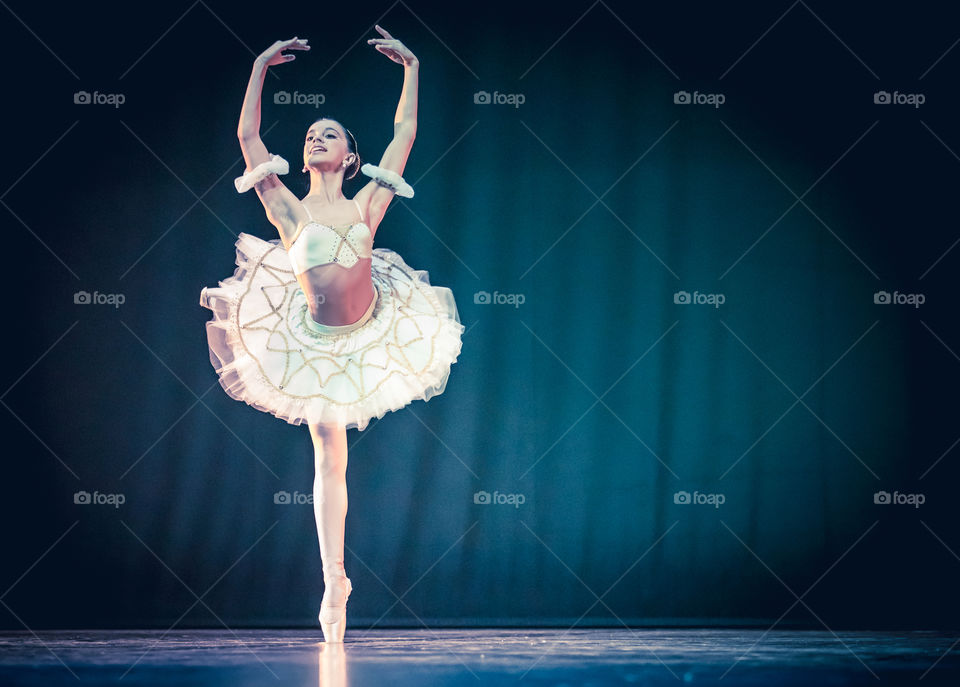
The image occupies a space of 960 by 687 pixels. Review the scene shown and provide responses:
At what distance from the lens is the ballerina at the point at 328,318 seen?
3027 mm

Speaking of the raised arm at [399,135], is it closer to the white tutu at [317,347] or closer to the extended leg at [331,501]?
the white tutu at [317,347]

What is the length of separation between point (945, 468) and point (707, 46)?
2.15m

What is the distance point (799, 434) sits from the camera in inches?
157

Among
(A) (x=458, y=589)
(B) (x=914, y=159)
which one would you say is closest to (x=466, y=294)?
(A) (x=458, y=589)

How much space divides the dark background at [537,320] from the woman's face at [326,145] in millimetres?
836

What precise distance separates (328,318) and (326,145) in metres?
0.61

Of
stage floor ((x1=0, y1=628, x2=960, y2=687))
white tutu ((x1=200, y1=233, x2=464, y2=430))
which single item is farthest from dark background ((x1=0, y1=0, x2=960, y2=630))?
white tutu ((x1=200, y1=233, x2=464, y2=430))

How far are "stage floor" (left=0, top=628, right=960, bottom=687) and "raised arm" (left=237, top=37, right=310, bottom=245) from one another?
4.66 ft

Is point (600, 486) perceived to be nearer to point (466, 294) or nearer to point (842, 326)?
point (466, 294)

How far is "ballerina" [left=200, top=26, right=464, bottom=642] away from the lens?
119 inches

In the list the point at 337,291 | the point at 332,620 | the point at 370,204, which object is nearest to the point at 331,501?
the point at 332,620

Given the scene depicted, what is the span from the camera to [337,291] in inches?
121

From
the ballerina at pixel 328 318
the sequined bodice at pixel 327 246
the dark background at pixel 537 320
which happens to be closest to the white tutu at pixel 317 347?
the ballerina at pixel 328 318

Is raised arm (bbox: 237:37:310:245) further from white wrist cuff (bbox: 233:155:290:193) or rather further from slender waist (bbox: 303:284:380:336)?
slender waist (bbox: 303:284:380:336)
